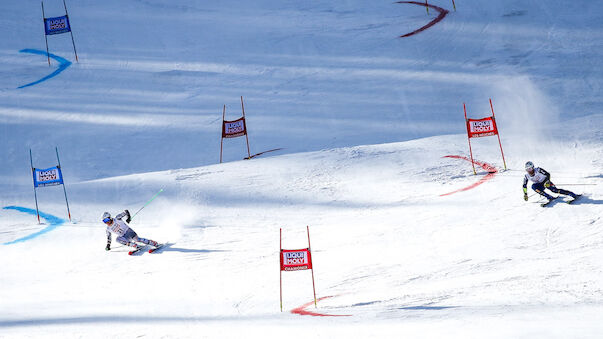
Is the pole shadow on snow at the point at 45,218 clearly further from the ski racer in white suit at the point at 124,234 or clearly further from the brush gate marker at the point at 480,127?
the brush gate marker at the point at 480,127

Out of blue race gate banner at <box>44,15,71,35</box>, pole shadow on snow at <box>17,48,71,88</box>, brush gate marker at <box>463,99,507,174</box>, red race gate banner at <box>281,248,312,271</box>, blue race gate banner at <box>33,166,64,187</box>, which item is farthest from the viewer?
pole shadow on snow at <box>17,48,71,88</box>

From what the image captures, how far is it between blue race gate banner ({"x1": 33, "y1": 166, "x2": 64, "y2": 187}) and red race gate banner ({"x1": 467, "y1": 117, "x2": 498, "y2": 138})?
29.2ft

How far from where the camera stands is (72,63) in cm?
2245

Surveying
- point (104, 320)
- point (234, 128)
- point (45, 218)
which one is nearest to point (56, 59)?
point (45, 218)

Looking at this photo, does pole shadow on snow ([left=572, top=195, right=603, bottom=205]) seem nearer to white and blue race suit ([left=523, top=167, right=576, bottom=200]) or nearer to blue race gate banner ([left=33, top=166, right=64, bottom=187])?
white and blue race suit ([left=523, top=167, right=576, bottom=200])

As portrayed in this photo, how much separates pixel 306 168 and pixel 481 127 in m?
4.17

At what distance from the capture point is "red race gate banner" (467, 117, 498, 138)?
44.8ft

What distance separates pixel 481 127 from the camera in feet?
45.2

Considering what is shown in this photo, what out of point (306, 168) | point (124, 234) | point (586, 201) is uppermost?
point (306, 168)

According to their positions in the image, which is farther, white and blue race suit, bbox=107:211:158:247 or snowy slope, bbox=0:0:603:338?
white and blue race suit, bbox=107:211:158:247

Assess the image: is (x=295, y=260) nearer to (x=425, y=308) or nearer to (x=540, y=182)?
(x=425, y=308)

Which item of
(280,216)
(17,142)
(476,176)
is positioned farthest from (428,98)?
(17,142)

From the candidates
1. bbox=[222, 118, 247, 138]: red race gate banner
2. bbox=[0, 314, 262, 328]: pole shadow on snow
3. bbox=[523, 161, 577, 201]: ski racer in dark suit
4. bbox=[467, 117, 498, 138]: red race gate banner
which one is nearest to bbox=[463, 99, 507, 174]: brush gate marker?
bbox=[467, 117, 498, 138]: red race gate banner

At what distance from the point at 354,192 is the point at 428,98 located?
5010 millimetres
